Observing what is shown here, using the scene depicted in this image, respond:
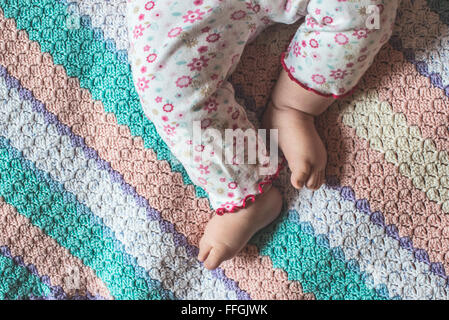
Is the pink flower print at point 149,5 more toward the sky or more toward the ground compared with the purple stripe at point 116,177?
more toward the sky

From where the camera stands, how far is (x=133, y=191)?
0.91m

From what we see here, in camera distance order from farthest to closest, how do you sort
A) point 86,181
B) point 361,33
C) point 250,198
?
point 86,181
point 250,198
point 361,33

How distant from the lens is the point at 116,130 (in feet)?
2.99

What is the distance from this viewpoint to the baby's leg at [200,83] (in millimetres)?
734

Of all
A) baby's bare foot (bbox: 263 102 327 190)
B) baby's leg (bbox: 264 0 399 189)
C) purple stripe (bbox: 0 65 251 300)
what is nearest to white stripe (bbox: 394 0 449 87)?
baby's leg (bbox: 264 0 399 189)

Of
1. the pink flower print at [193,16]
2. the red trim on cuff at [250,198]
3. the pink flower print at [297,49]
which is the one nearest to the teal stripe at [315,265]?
the red trim on cuff at [250,198]

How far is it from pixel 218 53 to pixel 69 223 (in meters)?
0.46

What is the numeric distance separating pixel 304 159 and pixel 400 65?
0.26m

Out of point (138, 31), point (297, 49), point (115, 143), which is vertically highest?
point (138, 31)

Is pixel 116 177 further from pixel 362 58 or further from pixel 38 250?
pixel 362 58

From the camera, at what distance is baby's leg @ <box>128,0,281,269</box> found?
734 mm

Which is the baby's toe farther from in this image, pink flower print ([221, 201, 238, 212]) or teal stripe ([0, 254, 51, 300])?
teal stripe ([0, 254, 51, 300])

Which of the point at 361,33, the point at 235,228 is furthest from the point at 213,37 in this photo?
the point at 235,228

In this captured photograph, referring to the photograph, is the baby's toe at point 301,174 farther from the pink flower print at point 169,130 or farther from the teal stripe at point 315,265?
the pink flower print at point 169,130
